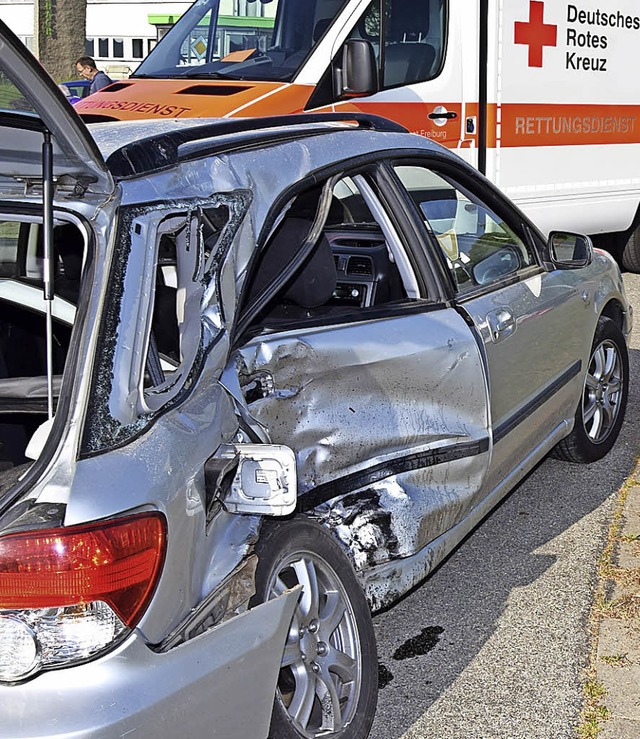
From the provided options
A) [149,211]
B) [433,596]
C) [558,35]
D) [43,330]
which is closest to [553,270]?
[433,596]

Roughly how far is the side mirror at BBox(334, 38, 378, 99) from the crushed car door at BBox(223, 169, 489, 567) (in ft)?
11.2

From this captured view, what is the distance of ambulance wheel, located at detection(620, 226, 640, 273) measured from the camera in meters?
10.3

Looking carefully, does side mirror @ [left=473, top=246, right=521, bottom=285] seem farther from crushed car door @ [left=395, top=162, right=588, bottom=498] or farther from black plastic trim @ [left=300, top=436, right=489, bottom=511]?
black plastic trim @ [left=300, top=436, right=489, bottom=511]

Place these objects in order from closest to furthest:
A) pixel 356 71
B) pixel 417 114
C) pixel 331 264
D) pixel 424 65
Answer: pixel 331 264, pixel 356 71, pixel 417 114, pixel 424 65

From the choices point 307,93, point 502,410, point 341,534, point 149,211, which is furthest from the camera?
point 307,93

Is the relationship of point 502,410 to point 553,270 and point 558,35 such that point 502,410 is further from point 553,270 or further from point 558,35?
point 558,35

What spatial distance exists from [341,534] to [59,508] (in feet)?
3.84

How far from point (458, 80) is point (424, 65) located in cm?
30

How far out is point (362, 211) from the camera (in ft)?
12.5

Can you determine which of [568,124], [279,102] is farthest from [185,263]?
[568,124]

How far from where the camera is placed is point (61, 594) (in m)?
2.03

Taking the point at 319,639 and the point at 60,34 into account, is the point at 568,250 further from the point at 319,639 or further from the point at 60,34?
the point at 60,34

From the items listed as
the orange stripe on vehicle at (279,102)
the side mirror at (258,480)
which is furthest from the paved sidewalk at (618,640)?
the orange stripe on vehicle at (279,102)

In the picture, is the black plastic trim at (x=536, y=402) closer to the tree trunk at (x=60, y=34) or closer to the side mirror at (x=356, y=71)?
the side mirror at (x=356, y=71)
